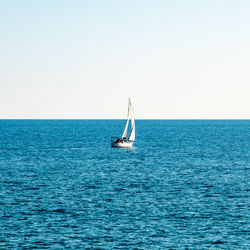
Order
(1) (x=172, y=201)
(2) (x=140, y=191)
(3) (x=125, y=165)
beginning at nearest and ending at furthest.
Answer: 1. (1) (x=172, y=201)
2. (2) (x=140, y=191)
3. (3) (x=125, y=165)

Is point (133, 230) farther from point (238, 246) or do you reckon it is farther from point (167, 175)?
point (167, 175)

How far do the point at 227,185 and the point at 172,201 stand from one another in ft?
51.8

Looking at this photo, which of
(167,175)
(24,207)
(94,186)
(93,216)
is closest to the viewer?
(93,216)

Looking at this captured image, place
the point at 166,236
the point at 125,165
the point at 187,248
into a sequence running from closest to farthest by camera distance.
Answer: the point at 187,248 → the point at 166,236 → the point at 125,165

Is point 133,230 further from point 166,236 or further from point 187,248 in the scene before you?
point 187,248

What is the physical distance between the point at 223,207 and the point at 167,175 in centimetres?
2751

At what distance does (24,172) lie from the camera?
8400 cm

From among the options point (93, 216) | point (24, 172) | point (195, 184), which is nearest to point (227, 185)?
point (195, 184)

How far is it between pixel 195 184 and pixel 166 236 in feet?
95.2

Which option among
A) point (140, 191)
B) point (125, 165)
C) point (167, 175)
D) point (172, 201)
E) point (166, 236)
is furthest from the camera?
point (125, 165)

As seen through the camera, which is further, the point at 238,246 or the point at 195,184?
the point at 195,184

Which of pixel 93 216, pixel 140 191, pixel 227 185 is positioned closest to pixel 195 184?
pixel 227 185

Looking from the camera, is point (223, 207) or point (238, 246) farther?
point (223, 207)

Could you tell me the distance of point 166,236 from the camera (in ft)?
139
